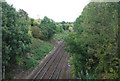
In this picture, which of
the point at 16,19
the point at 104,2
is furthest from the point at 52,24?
the point at 104,2

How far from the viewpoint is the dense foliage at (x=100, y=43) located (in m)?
6.84

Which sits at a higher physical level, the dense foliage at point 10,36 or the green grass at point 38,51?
the dense foliage at point 10,36

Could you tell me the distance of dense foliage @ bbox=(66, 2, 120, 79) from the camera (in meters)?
6.84

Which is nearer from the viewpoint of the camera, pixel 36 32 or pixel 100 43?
pixel 100 43

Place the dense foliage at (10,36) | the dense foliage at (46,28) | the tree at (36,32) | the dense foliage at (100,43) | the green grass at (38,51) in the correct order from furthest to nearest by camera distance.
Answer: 1. the dense foliage at (46,28)
2. the tree at (36,32)
3. the green grass at (38,51)
4. the dense foliage at (10,36)
5. the dense foliage at (100,43)

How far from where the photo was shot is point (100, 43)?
812 centimetres

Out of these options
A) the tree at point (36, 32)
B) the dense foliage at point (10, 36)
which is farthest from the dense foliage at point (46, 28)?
the dense foliage at point (10, 36)

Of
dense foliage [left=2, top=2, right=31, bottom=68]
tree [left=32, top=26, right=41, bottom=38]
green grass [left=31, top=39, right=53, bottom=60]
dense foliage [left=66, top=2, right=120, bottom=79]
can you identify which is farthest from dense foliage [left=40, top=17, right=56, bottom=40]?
dense foliage [left=66, top=2, right=120, bottom=79]

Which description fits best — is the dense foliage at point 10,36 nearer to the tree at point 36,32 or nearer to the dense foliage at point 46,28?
the tree at point 36,32

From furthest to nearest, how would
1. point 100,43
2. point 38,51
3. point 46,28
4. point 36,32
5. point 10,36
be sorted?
point 46,28 → point 36,32 → point 38,51 → point 10,36 → point 100,43

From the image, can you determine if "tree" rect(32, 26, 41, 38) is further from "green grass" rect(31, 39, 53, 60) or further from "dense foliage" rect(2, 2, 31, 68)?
"dense foliage" rect(2, 2, 31, 68)

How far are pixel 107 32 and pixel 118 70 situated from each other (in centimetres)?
189

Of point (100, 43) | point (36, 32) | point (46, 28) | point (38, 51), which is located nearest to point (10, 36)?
point (100, 43)

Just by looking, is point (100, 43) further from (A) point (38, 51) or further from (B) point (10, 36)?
(A) point (38, 51)
